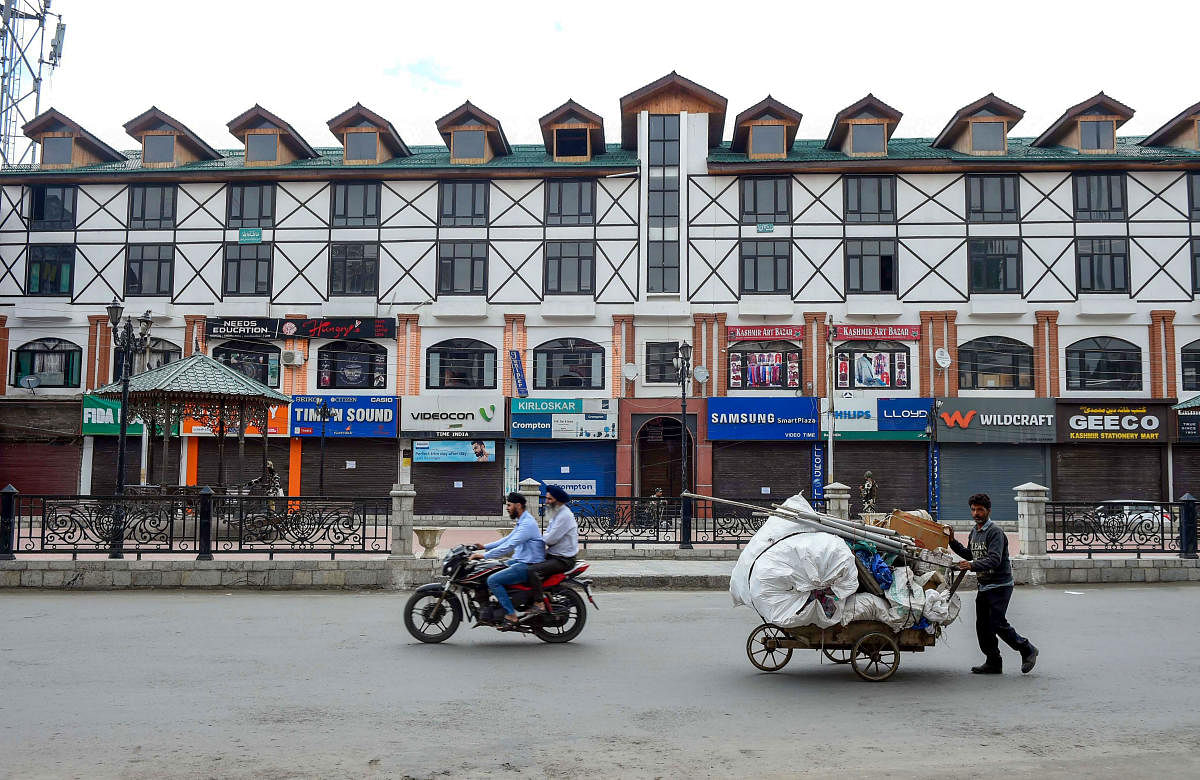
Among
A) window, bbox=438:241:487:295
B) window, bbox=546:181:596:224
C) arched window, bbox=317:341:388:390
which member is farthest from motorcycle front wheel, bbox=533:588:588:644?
window, bbox=546:181:596:224

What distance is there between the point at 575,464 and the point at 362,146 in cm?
1386

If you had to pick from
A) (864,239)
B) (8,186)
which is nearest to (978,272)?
(864,239)

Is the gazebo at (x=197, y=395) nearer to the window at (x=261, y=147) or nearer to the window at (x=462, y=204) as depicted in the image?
the window at (x=462, y=204)

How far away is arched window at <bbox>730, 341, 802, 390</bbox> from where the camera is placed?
32781 millimetres

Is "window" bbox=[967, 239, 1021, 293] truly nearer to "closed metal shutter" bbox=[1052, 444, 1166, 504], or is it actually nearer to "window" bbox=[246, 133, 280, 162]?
"closed metal shutter" bbox=[1052, 444, 1166, 504]

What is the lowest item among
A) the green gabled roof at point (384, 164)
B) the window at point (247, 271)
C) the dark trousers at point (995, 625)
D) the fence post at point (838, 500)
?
the dark trousers at point (995, 625)

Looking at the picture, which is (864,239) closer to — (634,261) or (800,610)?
(634,261)

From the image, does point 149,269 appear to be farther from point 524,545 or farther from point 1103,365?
point 1103,365

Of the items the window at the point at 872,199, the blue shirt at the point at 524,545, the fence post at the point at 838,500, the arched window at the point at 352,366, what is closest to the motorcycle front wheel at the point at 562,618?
the blue shirt at the point at 524,545

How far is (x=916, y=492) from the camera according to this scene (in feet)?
106

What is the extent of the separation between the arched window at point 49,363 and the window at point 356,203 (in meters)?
10.3

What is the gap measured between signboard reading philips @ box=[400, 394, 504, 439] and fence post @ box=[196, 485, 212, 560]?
57.2 feet

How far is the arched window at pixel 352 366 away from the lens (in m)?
33.5

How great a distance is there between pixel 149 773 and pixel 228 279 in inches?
1207
